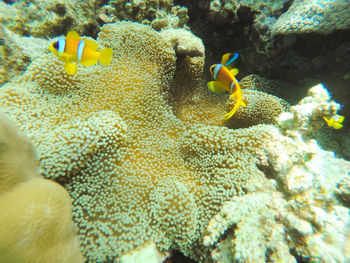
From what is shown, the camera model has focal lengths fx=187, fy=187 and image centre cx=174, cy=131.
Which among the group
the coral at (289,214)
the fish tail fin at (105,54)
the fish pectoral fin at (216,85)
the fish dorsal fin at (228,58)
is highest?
the fish dorsal fin at (228,58)

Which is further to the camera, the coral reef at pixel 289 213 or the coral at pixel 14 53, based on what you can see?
the coral at pixel 14 53

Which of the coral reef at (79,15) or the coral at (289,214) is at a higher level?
the coral reef at (79,15)

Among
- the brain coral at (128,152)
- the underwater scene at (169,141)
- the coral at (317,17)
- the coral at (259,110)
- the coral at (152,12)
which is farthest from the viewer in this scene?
the coral at (152,12)

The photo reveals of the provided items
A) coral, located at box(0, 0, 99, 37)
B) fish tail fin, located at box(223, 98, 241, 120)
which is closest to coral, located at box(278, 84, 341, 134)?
fish tail fin, located at box(223, 98, 241, 120)

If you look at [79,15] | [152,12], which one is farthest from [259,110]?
[79,15]

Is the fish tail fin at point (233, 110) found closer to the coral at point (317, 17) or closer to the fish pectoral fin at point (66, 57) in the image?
the coral at point (317, 17)

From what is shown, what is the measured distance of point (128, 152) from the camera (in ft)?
6.45

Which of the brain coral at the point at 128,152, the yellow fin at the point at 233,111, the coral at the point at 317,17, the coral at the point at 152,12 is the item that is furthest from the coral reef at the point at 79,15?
the yellow fin at the point at 233,111

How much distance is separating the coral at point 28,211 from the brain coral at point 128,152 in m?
0.15

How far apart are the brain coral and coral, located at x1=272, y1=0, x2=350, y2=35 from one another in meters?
1.25

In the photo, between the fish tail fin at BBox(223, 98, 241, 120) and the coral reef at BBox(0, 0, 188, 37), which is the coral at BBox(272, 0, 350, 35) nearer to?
the fish tail fin at BBox(223, 98, 241, 120)

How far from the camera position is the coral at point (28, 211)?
3.75ft

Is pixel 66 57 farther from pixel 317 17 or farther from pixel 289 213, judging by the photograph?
pixel 317 17

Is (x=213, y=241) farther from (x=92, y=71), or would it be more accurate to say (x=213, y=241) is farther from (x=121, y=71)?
(x=92, y=71)
